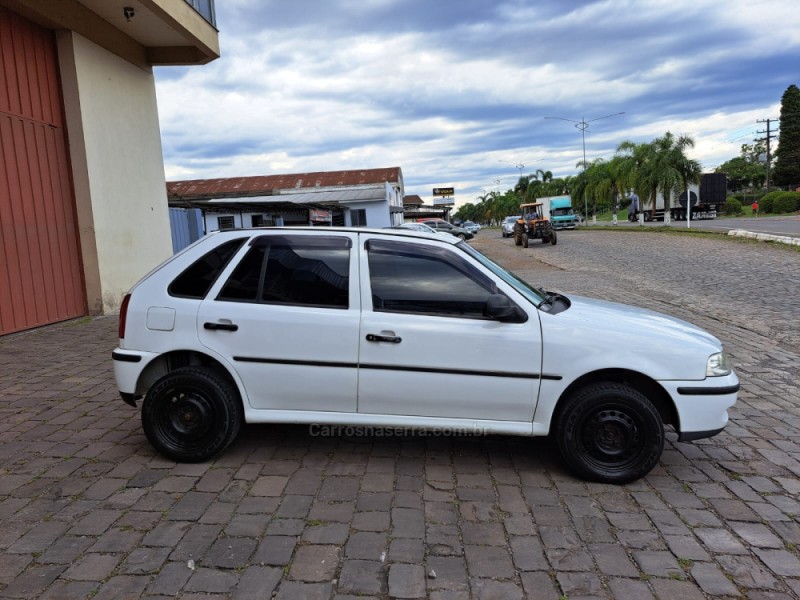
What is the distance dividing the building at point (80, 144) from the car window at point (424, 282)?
759 centimetres

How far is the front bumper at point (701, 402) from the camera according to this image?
3.61 meters

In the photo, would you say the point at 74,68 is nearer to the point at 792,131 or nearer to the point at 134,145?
the point at 134,145

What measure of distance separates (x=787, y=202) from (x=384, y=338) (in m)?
53.5

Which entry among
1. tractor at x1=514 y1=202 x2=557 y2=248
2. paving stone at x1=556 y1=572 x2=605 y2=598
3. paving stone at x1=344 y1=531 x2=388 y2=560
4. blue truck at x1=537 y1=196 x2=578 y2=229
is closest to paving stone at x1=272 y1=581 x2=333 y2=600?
paving stone at x1=344 y1=531 x2=388 y2=560

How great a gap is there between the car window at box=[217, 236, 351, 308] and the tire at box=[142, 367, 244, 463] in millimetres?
608

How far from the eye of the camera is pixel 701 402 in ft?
11.9

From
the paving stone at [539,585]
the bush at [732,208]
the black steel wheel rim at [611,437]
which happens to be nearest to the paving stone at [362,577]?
the paving stone at [539,585]

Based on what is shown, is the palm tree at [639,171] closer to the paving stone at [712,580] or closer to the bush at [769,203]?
the bush at [769,203]

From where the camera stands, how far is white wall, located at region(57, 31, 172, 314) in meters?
10.2

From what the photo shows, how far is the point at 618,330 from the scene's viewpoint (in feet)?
12.0

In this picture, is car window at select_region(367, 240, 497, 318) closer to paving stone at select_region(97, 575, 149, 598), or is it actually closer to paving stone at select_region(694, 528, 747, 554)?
paving stone at select_region(694, 528, 747, 554)

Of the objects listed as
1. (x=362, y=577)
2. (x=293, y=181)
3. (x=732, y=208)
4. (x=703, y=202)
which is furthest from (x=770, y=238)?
(x=293, y=181)

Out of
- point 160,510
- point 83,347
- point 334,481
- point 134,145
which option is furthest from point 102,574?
point 134,145

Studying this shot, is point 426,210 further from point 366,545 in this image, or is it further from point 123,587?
point 123,587
